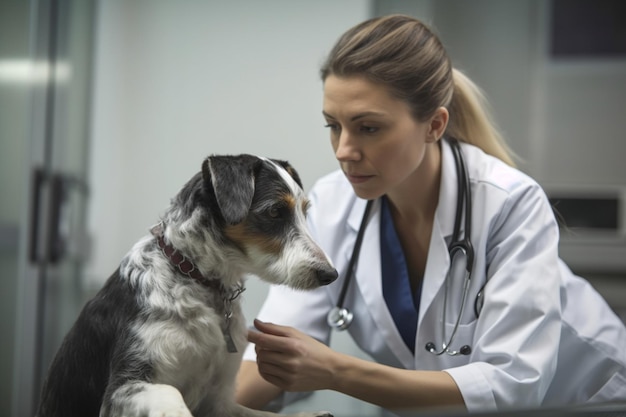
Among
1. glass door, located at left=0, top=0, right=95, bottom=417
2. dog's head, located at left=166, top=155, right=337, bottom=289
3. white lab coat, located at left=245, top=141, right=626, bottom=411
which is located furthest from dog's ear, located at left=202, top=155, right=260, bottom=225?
glass door, located at left=0, top=0, right=95, bottom=417

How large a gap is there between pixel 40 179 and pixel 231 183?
2134 millimetres

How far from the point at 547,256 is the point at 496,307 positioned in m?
0.17

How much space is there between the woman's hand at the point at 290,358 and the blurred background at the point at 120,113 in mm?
1471

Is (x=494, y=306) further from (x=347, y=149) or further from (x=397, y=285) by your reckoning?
(x=347, y=149)

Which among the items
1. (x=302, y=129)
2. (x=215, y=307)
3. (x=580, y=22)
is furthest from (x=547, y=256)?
(x=580, y=22)

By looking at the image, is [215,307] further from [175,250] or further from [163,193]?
[163,193]

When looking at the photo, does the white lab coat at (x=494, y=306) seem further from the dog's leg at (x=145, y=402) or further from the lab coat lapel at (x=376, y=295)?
the dog's leg at (x=145, y=402)

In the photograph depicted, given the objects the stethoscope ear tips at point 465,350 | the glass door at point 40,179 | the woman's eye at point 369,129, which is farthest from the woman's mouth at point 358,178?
the glass door at point 40,179

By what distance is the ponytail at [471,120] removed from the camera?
1718mm

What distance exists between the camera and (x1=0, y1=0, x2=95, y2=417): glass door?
296cm

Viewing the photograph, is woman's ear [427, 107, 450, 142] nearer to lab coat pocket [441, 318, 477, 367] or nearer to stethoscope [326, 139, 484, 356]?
stethoscope [326, 139, 484, 356]

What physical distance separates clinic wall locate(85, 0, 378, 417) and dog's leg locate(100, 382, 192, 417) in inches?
71.5

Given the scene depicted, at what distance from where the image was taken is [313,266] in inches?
46.5

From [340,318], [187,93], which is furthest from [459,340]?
[187,93]
